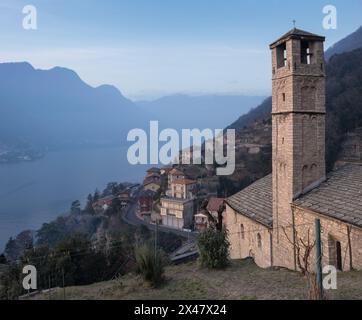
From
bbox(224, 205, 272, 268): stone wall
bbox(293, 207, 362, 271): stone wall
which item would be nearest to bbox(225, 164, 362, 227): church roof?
bbox(293, 207, 362, 271): stone wall

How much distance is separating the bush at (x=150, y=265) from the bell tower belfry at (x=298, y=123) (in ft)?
17.4

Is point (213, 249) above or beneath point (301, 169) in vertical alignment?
beneath

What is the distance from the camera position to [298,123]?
14.5 m

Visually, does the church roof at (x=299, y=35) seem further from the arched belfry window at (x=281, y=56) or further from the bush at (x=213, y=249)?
the bush at (x=213, y=249)

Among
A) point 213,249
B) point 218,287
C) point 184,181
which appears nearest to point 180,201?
point 184,181

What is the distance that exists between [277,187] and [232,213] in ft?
18.4

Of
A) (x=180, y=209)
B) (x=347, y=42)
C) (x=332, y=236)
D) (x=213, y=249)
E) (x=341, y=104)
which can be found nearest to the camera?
(x=332, y=236)

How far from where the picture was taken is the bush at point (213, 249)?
1369 centimetres

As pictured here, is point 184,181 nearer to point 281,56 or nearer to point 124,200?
point 124,200

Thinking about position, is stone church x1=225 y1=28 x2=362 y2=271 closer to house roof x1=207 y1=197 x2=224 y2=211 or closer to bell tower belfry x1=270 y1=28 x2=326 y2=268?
bell tower belfry x1=270 y1=28 x2=326 y2=268

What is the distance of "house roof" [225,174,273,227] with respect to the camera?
16906 mm

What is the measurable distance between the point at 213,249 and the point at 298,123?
582 centimetres

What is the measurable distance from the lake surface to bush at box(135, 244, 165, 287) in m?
63.5

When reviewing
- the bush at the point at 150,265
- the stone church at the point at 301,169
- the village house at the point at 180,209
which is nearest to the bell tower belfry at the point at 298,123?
the stone church at the point at 301,169
